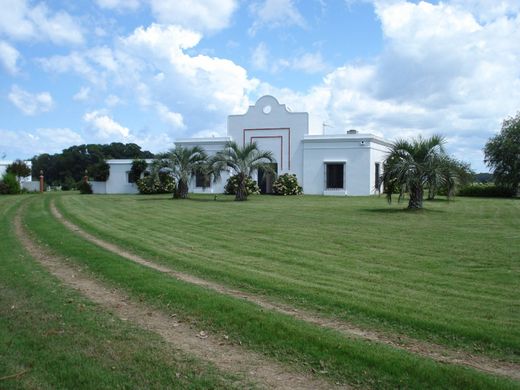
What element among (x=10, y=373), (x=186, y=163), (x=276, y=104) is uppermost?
(x=276, y=104)

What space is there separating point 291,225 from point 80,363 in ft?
38.9

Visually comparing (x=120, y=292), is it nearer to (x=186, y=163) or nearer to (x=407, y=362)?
(x=407, y=362)

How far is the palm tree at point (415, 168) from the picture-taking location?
20.5 m

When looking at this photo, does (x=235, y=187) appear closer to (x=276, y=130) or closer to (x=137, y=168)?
(x=276, y=130)

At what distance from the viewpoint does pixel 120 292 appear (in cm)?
827

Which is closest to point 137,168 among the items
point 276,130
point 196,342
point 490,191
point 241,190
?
point 276,130

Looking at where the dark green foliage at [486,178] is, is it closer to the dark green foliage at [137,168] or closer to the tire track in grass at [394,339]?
the dark green foliage at [137,168]

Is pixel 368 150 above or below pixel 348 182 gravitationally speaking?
above

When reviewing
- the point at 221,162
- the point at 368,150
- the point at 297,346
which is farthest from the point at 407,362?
the point at 368,150

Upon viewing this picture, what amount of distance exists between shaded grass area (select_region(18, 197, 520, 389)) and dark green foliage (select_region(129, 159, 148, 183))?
35.4 metres

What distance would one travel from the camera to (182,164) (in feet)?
107

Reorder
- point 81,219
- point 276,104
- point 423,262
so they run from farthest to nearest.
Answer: point 276,104, point 81,219, point 423,262

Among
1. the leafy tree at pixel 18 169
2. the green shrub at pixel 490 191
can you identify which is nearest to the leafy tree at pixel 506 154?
the green shrub at pixel 490 191

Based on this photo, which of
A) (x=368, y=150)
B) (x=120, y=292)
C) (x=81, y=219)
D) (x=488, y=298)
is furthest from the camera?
(x=368, y=150)
